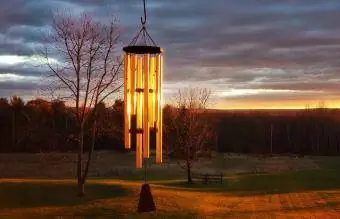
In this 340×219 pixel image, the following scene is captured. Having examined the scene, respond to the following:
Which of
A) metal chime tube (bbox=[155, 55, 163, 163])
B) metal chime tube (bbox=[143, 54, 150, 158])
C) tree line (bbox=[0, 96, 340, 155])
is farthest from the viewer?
tree line (bbox=[0, 96, 340, 155])

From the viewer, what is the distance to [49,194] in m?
24.5

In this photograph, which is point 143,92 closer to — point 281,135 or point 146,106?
point 146,106

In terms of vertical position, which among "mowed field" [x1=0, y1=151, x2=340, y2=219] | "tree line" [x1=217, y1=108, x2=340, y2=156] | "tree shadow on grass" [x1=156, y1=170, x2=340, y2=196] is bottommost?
"tree shadow on grass" [x1=156, y1=170, x2=340, y2=196]

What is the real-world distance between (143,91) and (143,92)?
0.02 m

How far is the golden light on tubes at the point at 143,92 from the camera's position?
7.18 m

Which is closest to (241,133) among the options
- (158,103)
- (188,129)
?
(188,129)

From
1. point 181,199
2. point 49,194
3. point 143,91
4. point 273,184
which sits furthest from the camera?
point 273,184

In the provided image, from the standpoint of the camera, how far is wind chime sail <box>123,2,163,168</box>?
7184mm

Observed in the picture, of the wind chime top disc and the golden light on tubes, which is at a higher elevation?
the wind chime top disc

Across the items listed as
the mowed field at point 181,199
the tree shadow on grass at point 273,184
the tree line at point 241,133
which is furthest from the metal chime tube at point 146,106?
the tree line at point 241,133

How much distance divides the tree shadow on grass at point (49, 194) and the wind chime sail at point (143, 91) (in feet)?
52.0

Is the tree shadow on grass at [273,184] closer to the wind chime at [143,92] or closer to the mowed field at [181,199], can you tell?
the mowed field at [181,199]

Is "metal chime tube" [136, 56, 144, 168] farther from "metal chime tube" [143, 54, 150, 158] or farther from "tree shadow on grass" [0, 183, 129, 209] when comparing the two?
"tree shadow on grass" [0, 183, 129, 209]

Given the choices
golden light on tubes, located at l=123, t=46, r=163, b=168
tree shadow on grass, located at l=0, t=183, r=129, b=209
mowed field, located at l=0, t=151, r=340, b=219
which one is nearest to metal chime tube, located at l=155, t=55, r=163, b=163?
golden light on tubes, located at l=123, t=46, r=163, b=168
